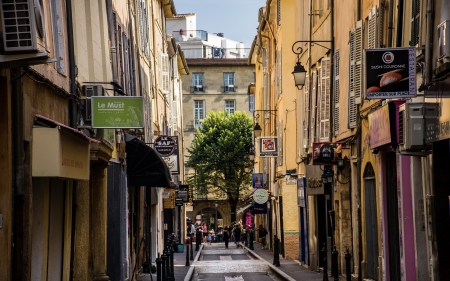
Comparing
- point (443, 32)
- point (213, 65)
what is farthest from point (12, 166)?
point (213, 65)

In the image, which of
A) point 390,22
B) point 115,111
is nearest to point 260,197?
point 390,22

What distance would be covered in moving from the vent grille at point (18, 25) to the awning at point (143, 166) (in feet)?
48.5

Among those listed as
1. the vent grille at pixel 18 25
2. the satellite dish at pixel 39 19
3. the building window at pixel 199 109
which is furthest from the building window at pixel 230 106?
the vent grille at pixel 18 25

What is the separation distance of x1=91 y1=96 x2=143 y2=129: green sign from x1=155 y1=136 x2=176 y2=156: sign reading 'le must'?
16364 mm

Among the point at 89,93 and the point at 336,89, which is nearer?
the point at 89,93

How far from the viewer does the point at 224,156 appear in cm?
7888

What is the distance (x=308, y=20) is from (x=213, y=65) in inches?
2358

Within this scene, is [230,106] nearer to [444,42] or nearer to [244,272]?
[244,272]

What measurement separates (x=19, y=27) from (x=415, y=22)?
794cm

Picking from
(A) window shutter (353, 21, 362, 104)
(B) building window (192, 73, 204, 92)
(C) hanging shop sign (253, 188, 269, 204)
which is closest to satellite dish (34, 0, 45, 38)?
(A) window shutter (353, 21, 362, 104)

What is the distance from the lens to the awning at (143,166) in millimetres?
24620

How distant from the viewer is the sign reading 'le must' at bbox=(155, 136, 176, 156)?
106ft

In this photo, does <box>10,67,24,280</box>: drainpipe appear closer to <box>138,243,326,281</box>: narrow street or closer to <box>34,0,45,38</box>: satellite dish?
<box>34,0,45,38</box>: satellite dish

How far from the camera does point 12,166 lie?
11203 millimetres
